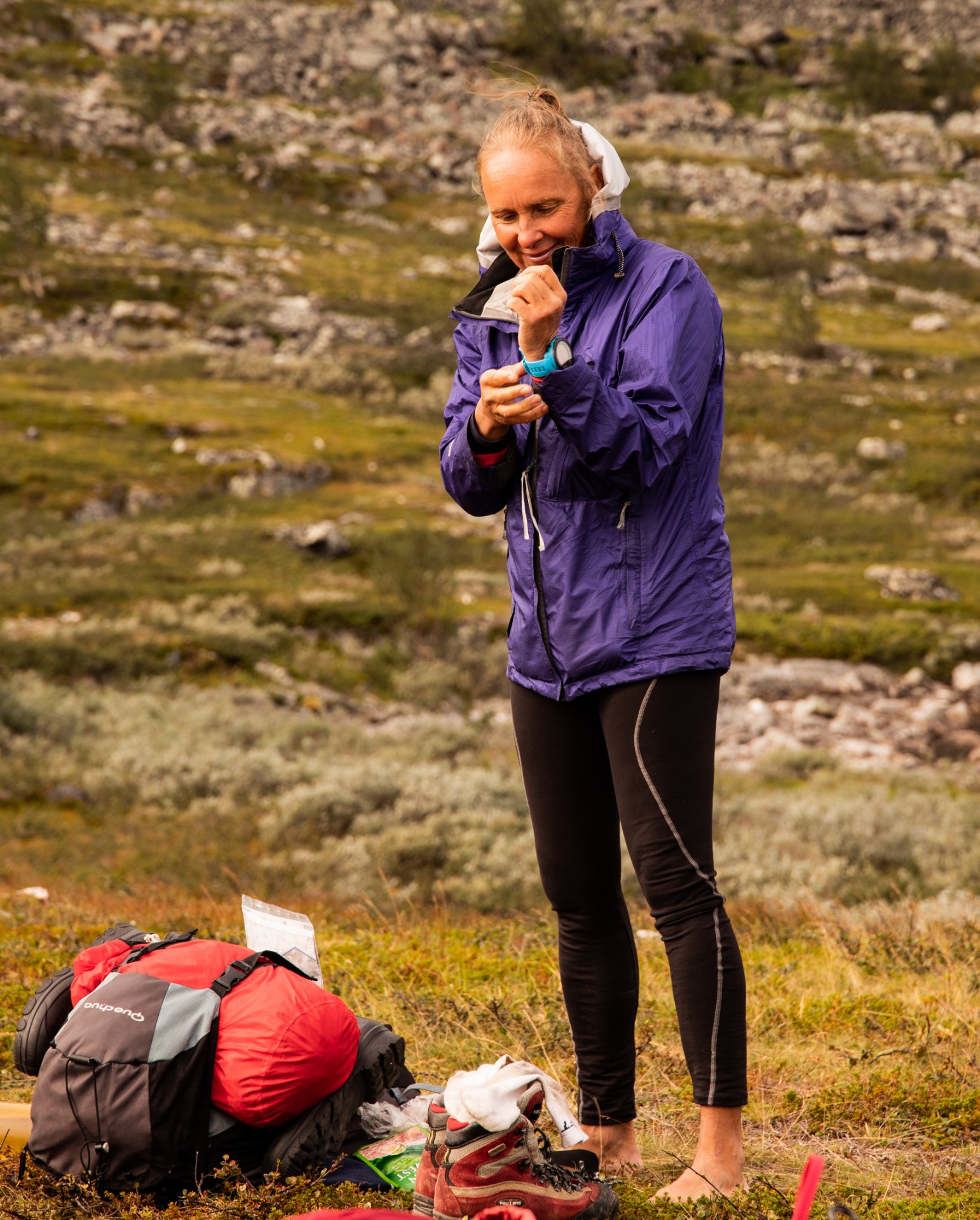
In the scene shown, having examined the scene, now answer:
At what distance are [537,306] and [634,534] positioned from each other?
1.71 ft

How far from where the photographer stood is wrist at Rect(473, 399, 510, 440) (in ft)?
7.46

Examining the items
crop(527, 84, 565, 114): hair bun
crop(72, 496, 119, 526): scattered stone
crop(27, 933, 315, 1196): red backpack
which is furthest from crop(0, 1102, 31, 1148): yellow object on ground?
crop(72, 496, 119, 526): scattered stone

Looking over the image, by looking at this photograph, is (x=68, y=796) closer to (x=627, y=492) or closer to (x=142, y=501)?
(x=627, y=492)

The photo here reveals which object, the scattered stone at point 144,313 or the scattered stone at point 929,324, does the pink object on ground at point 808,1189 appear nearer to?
the scattered stone at point 144,313

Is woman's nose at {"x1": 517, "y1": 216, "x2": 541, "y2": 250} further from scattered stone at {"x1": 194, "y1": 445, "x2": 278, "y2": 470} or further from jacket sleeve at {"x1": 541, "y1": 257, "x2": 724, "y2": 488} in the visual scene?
scattered stone at {"x1": 194, "y1": 445, "x2": 278, "y2": 470}

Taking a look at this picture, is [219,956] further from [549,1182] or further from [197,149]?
[197,149]

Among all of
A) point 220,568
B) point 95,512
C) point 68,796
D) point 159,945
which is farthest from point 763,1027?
point 95,512

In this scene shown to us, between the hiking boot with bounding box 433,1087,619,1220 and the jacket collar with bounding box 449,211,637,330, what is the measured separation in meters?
1.65

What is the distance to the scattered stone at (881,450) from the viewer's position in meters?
29.5

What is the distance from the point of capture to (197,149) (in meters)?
63.2

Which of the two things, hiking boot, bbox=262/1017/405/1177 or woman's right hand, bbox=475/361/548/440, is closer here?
woman's right hand, bbox=475/361/548/440

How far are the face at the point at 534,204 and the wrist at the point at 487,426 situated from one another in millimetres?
358

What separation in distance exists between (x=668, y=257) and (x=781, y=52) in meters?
103

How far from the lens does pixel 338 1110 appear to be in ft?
8.20
